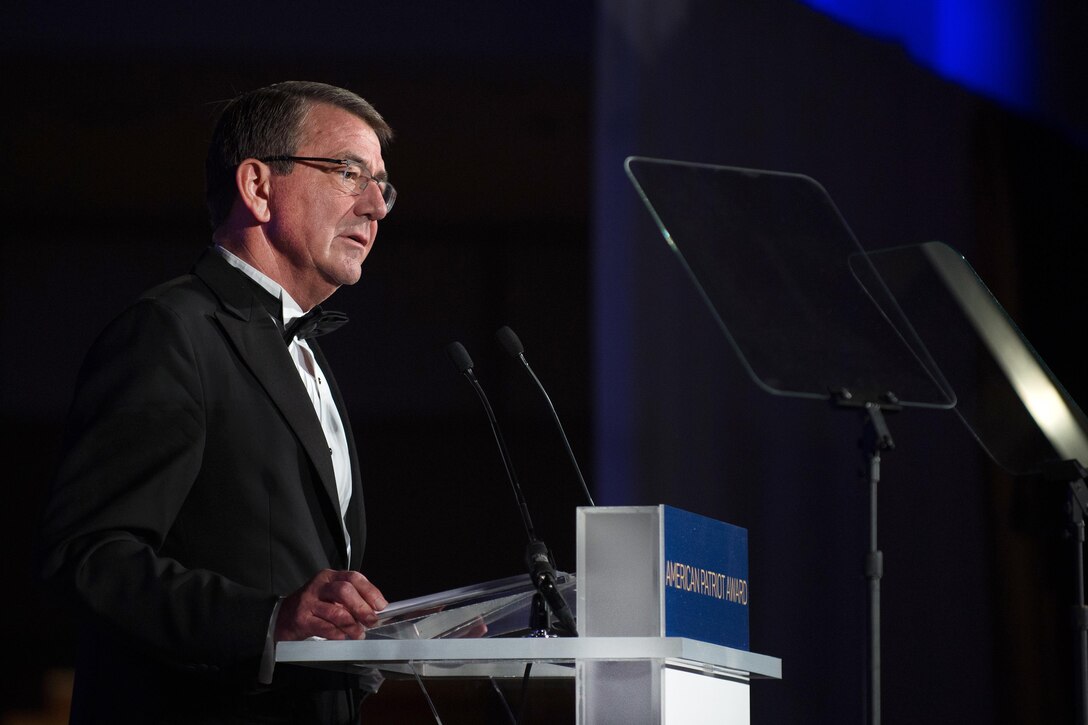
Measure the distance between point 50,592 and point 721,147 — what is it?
7.74 ft

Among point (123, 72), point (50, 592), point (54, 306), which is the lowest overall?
point (50, 592)

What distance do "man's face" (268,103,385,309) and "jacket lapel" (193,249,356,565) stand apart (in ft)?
0.63

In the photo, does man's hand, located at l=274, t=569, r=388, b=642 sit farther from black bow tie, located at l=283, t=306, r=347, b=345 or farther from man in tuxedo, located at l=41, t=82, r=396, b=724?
black bow tie, located at l=283, t=306, r=347, b=345

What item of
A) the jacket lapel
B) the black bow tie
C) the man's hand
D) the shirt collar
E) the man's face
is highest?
the man's face

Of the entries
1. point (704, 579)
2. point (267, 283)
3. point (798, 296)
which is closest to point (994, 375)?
point (798, 296)

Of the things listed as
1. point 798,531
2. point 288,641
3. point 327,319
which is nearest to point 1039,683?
point 798,531

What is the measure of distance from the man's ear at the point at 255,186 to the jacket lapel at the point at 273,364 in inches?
8.4

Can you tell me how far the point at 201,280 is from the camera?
6.39ft

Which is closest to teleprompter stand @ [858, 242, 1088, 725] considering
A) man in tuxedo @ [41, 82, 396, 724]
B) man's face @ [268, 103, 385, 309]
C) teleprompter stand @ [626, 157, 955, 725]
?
teleprompter stand @ [626, 157, 955, 725]

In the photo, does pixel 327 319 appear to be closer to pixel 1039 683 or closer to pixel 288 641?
pixel 288 641

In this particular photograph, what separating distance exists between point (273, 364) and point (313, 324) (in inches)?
5.0

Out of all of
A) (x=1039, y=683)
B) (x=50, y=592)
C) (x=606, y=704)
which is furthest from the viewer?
(x=1039, y=683)

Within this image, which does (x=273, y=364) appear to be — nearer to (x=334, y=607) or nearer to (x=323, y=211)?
(x=323, y=211)

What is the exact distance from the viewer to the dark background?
11.2ft
